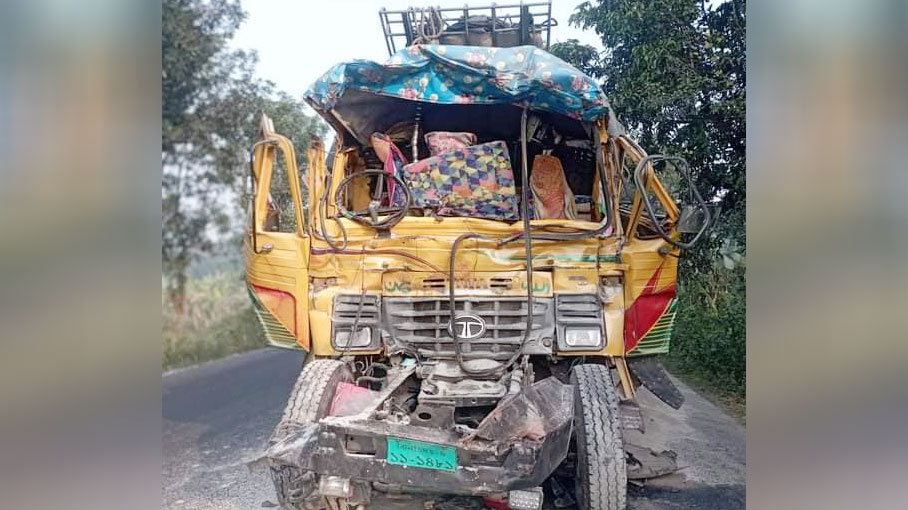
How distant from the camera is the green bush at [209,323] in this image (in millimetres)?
5293

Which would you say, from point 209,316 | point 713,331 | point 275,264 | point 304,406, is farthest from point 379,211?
point 209,316

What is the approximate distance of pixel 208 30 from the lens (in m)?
4.76

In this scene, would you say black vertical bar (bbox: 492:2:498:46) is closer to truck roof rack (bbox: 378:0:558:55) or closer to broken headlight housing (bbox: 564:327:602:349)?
truck roof rack (bbox: 378:0:558:55)

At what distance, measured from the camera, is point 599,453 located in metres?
2.59

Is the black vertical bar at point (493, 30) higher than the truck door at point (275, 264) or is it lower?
higher

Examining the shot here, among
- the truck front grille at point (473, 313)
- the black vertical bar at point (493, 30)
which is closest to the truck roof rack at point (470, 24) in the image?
the black vertical bar at point (493, 30)

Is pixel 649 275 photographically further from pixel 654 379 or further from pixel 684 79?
pixel 684 79

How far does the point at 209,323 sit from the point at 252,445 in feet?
6.14

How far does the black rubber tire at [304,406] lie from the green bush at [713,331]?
2.53 m

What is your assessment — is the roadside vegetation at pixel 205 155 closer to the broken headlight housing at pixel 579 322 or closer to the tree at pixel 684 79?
the tree at pixel 684 79

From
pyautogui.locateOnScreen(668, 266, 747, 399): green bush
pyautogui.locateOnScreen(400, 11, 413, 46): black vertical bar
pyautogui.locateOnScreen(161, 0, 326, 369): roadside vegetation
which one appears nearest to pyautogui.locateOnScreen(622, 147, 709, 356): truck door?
pyautogui.locateOnScreen(668, 266, 747, 399): green bush

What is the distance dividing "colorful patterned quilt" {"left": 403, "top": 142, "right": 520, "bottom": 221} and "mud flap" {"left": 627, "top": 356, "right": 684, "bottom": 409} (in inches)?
46.6
